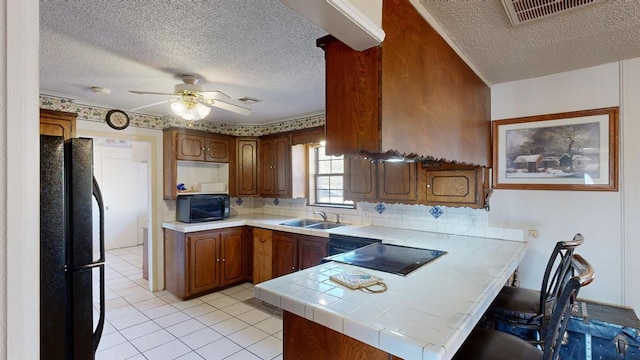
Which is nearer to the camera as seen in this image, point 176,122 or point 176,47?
point 176,47

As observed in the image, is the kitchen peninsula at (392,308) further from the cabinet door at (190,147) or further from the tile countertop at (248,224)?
the cabinet door at (190,147)

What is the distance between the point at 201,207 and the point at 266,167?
1061mm

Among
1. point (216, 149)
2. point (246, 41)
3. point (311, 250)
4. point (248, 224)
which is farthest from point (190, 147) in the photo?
point (246, 41)

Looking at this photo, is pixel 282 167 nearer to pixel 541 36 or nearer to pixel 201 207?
pixel 201 207

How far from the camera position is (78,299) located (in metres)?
1.37

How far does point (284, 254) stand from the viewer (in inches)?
143

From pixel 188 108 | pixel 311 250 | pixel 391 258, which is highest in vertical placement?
pixel 188 108

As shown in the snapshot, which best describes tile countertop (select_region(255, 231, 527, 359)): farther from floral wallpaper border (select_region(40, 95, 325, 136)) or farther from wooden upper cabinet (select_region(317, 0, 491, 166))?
floral wallpaper border (select_region(40, 95, 325, 136))

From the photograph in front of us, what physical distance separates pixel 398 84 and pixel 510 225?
2072mm

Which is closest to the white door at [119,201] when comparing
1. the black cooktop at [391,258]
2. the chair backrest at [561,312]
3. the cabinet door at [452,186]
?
the black cooktop at [391,258]

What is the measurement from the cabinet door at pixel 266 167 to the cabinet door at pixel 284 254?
2.85ft

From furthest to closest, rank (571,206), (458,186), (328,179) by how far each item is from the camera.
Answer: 1. (328,179)
2. (458,186)
3. (571,206)

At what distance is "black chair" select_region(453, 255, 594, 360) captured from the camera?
44.0 inches

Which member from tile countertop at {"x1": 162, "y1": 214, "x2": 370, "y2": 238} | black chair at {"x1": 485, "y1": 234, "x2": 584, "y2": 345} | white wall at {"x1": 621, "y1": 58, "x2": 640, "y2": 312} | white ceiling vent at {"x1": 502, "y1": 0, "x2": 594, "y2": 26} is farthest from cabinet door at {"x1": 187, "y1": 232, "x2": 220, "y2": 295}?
white wall at {"x1": 621, "y1": 58, "x2": 640, "y2": 312}
